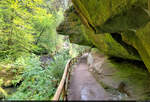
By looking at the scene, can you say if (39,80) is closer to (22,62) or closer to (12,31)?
(22,62)

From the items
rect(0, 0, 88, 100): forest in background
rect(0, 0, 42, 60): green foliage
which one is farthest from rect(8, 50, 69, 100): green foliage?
rect(0, 0, 42, 60): green foliage

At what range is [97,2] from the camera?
247 centimetres

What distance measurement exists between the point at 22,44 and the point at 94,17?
26.1 feet

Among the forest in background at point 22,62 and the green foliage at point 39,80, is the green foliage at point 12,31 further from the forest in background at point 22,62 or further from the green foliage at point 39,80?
the green foliage at point 39,80

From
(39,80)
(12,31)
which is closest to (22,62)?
(39,80)

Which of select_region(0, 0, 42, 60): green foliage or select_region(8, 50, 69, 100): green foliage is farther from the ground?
select_region(0, 0, 42, 60): green foliage

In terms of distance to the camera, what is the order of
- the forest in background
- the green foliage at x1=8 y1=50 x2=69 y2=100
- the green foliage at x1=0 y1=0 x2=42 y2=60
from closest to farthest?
1. the green foliage at x1=8 y1=50 x2=69 y2=100
2. the forest in background
3. the green foliage at x1=0 y1=0 x2=42 y2=60

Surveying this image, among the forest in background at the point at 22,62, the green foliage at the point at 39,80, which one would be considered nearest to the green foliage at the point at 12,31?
the forest in background at the point at 22,62

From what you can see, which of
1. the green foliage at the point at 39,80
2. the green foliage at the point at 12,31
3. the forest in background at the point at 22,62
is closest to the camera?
the green foliage at the point at 39,80

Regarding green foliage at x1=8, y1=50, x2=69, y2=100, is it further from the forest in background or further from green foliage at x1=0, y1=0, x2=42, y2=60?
green foliage at x1=0, y1=0, x2=42, y2=60

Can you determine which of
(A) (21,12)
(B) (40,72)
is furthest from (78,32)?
(A) (21,12)

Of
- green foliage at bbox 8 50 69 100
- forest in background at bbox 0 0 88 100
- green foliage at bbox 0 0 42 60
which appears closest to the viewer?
green foliage at bbox 8 50 69 100

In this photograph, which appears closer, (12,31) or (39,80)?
(39,80)

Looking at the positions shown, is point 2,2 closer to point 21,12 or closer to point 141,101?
point 21,12
